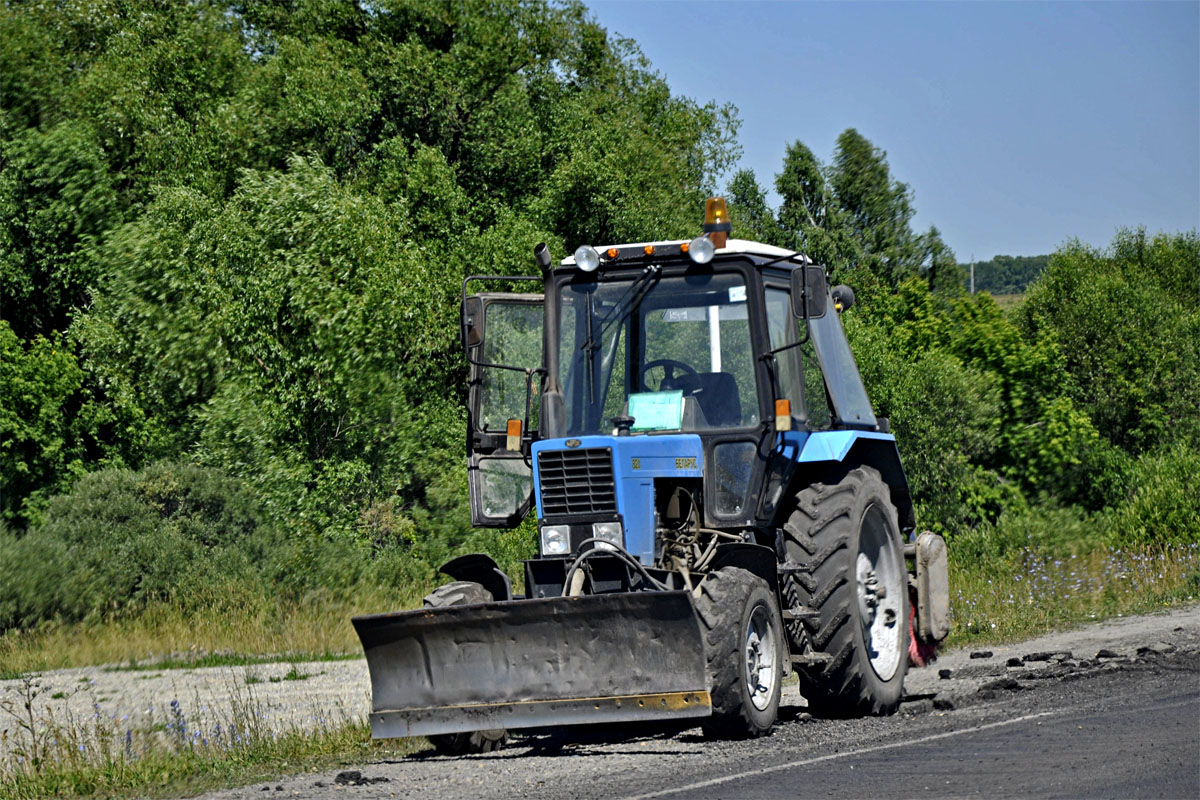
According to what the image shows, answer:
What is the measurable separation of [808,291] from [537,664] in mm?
2775

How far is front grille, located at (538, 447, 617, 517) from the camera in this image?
8367 mm

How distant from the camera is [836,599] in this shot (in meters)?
8.42

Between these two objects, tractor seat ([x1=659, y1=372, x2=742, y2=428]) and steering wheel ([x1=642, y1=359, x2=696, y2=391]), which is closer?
tractor seat ([x1=659, y1=372, x2=742, y2=428])

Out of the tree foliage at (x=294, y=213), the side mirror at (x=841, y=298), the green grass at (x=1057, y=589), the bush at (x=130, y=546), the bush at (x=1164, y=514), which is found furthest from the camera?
the bush at (x=1164, y=514)

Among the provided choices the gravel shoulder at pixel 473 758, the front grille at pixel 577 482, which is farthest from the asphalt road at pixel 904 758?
the front grille at pixel 577 482

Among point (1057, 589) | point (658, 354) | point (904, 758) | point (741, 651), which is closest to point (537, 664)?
point (741, 651)

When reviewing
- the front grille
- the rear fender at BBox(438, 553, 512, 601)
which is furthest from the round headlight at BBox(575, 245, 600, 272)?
the rear fender at BBox(438, 553, 512, 601)

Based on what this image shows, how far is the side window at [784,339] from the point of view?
351 inches

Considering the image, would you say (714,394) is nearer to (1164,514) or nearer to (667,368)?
(667,368)

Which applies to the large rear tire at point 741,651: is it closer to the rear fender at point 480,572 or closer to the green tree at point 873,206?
the rear fender at point 480,572

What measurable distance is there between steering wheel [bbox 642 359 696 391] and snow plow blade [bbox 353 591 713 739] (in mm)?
1822

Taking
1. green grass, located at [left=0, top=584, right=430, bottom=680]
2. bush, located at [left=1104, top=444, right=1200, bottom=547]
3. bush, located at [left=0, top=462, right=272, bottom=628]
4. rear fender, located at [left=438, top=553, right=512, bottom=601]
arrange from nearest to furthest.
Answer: rear fender, located at [left=438, top=553, right=512, bottom=601], green grass, located at [left=0, top=584, right=430, bottom=680], bush, located at [left=0, top=462, right=272, bottom=628], bush, located at [left=1104, top=444, right=1200, bottom=547]

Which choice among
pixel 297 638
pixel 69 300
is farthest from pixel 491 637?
pixel 69 300

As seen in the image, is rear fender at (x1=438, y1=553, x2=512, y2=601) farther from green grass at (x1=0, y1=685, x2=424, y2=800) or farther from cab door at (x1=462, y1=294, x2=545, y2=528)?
green grass at (x1=0, y1=685, x2=424, y2=800)
